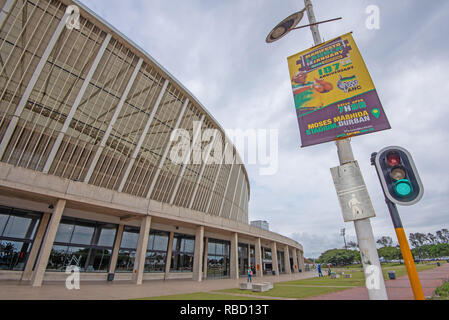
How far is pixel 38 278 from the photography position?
1280 centimetres

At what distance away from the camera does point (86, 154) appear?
1789cm

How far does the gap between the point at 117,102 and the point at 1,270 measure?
572 inches

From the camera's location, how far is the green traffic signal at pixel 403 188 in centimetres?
331

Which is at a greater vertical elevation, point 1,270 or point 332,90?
point 332,90

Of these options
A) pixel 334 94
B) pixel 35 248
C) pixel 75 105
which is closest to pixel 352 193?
pixel 334 94

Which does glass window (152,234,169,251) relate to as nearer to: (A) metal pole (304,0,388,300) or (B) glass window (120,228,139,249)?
(B) glass window (120,228,139,249)

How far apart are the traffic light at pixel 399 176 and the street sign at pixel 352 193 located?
0.66m

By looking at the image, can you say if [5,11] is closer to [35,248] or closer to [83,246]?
[35,248]

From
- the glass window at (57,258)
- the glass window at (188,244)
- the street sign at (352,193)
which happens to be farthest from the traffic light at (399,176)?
the glass window at (188,244)

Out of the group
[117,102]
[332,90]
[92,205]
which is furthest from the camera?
[117,102]

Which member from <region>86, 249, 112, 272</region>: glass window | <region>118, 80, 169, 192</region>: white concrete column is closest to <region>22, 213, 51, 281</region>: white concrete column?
<region>86, 249, 112, 272</region>: glass window
